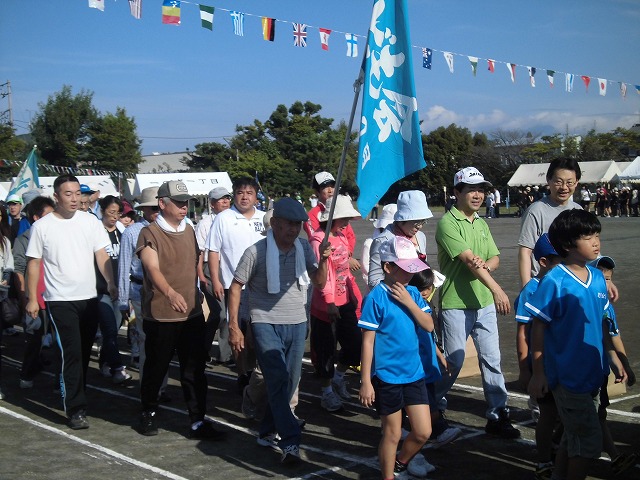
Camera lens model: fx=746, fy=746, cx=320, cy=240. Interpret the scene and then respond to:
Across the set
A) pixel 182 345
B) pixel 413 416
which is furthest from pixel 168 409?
pixel 413 416

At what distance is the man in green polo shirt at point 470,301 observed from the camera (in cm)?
570

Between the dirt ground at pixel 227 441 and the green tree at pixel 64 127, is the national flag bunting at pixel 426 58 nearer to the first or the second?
the dirt ground at pixel 227 441

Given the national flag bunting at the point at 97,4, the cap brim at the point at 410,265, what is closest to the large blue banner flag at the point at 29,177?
the national flag bunting at the point at 97,4

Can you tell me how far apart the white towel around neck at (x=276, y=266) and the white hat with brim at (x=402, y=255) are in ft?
3.68

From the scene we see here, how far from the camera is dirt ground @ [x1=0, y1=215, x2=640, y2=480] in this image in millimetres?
5191

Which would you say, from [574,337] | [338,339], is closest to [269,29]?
[338,339]

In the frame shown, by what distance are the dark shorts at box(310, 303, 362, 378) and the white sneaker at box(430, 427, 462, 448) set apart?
146 centimetres

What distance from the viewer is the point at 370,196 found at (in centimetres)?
504

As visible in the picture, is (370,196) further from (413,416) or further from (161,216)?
(161,216)

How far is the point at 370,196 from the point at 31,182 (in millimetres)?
11384

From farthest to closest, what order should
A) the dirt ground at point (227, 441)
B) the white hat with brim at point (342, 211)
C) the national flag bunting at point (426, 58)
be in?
the national flag bunting at point (426, 58) → the white hat with brim at point (342, 211) → the dirt ground at point (227, 441)

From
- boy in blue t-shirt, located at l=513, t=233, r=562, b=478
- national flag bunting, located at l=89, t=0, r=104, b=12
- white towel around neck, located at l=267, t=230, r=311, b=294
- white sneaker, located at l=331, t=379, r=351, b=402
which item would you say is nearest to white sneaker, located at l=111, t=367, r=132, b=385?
white sneaker, located at l=331, t=379, r=351, b=402

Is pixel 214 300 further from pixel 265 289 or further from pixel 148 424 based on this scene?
pixel 265 289

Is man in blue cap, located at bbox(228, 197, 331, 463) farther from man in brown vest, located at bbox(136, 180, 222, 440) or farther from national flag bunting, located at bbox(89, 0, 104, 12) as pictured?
national flag bunting, located at bbox(89, 0, 104, 12)
